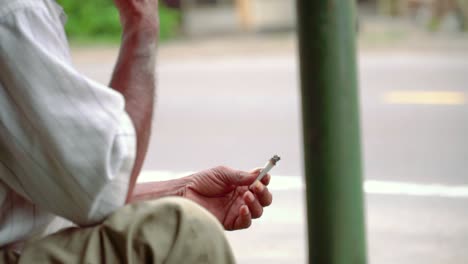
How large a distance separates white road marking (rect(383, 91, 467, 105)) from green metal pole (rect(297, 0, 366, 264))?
7138 mm

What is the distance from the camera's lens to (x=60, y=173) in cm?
195

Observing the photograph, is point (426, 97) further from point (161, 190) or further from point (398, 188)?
point (161, 190)

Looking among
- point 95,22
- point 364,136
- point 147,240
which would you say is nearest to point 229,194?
point 147,240

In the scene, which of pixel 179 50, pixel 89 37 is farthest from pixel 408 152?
pixel 89 37

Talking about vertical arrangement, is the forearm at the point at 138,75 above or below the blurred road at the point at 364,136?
above

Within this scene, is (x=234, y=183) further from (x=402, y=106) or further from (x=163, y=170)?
Answer: (x=402, y=106)

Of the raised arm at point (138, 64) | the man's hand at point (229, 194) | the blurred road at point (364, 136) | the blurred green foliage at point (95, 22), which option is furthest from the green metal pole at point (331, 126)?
the blurred green foliage at point (95, 22)

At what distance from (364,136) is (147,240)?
6030 mm

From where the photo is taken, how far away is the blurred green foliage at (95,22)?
16.4 m

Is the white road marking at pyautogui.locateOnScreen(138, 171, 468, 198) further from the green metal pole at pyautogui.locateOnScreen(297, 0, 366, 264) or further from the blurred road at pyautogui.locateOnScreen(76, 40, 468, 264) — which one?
the green metal pole at pyautogui.locateOnScreen(297, 0, 366, 264)

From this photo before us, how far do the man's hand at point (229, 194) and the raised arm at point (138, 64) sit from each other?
0.98 ft

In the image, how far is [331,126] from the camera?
2.34 meters

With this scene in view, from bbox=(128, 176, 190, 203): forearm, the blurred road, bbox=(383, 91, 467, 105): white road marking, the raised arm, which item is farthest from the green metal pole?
bbox=(383, 91, 467, 105): white road marking

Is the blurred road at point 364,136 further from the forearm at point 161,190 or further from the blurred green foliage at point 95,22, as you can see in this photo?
the blurred green foliage at point 95,22
